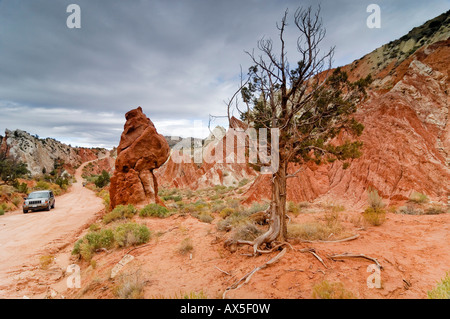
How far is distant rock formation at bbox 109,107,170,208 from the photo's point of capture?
1342cm

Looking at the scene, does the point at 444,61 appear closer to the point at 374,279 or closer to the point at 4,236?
the point at 374,279

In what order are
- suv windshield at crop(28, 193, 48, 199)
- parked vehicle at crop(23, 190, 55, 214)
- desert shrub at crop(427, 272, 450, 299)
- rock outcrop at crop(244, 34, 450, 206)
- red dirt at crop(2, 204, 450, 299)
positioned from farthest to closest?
suv windshield at crop(28, 193, 48, 199)
parked vehicle at crop(23, 190, 55, 214)
rock outcrop at crop(244, 34, 450, 206)
red dirt at crop(2, 204, 450, 299)
desert shrub at crop(427, 272, 450, 299)

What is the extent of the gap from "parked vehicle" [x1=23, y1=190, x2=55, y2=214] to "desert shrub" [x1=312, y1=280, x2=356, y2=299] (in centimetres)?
1935

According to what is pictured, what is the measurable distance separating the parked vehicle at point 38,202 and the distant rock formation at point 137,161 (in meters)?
6.20

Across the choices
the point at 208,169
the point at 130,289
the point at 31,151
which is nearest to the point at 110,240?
the point at 130,289

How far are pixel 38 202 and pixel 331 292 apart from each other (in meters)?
19.6

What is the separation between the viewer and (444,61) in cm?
1419

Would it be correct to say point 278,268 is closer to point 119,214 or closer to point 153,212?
point 153,212

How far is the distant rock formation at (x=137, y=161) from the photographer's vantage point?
13422 mm

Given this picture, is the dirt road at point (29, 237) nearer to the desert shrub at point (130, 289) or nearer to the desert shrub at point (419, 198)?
the desert shrub at point (130, 289)

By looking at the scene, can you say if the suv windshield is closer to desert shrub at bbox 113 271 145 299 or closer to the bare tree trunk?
desert shrub at bbox 113 271 145 299

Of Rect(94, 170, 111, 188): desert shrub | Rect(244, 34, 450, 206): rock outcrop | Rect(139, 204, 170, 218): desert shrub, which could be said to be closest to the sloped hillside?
Rect(244, 34, 450, 206): rock outcrop
